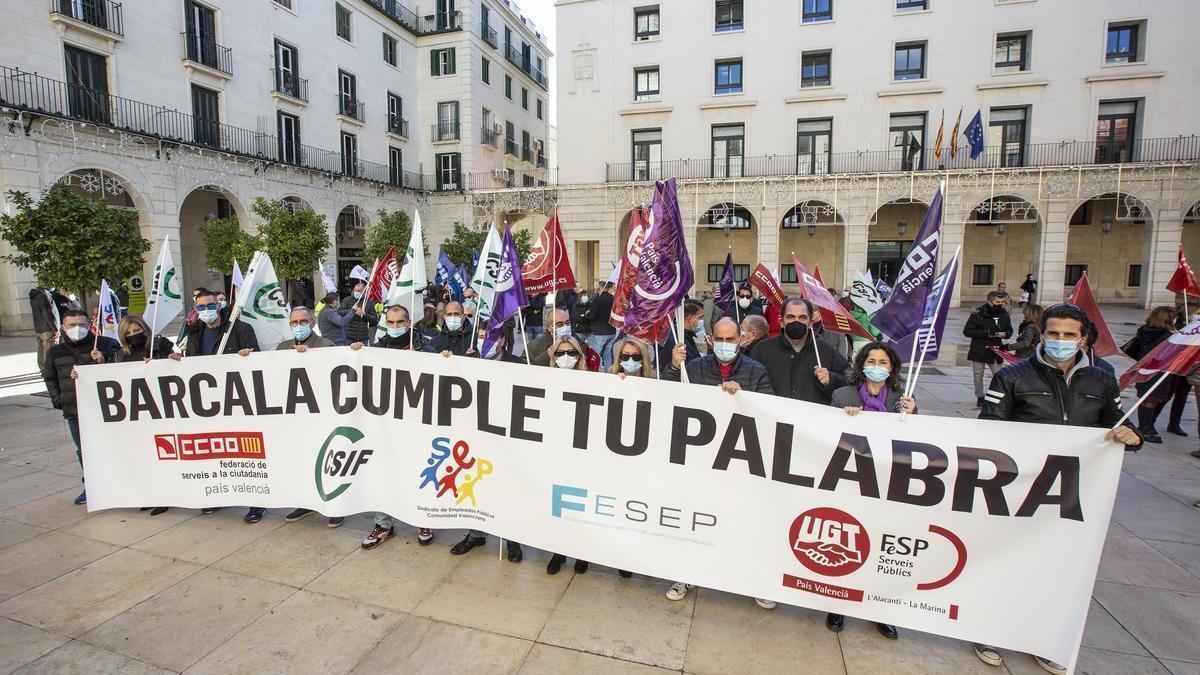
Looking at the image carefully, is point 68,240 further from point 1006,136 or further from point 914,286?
point 1006,136

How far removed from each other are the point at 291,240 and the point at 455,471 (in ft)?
54.7

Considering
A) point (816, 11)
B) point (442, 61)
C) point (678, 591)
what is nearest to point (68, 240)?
point (678, 591)

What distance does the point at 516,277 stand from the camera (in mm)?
5453

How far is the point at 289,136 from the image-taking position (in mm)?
26328

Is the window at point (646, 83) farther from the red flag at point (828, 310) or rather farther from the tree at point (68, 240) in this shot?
the red flag at point (828, 310)

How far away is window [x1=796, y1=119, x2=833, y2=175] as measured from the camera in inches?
1043

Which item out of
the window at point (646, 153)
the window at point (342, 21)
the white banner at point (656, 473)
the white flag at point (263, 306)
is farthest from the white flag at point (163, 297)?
the window at point (342, 21)

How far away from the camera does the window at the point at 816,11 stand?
2642 cm

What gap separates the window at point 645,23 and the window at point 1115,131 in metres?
19.9

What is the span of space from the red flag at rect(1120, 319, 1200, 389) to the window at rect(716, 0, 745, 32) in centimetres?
2811

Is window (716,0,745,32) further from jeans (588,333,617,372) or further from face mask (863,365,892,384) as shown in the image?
face mask (863,365,892,384)

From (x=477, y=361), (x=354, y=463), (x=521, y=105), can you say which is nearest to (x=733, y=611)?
(x=477, y=361)

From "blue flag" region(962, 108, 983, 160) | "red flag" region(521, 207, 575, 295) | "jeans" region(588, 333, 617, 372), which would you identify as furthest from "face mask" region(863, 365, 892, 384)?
"blue flag" region(962, 108, 983, 160)

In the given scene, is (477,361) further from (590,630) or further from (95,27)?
(95,27)
